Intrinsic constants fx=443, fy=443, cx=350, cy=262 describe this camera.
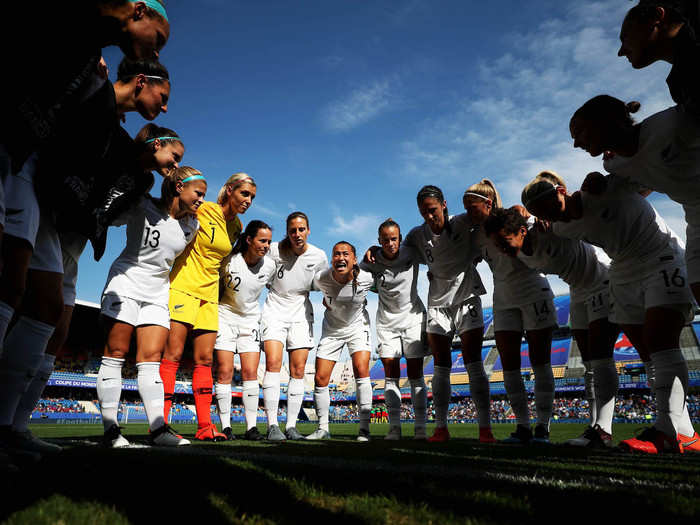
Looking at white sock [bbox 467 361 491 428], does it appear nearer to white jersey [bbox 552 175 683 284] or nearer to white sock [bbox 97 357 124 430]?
white jersey [bbox 552 175 683 284]

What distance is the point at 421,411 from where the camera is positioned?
582 centimetres

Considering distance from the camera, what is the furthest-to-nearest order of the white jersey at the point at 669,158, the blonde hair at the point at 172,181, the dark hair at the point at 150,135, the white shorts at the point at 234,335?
the white shorts at the point at 234,335
the blonde hair at the point at 172,181
the dark hair at the point at 150,135
the white jersey at the point at 669,158

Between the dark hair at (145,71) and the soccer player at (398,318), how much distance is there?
11.0 ft

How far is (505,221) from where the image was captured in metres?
4.53

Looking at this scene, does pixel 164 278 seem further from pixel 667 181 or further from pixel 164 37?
pixel 667 181

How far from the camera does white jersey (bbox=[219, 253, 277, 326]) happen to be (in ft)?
19.3

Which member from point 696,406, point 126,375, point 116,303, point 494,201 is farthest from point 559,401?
point 116,303

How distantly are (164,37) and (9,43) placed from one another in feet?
3.14

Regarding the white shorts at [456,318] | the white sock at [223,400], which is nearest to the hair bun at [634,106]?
the white shorts at [456,318]

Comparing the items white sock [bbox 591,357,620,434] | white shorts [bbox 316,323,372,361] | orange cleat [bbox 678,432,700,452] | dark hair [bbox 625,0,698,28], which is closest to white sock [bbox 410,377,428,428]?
white shorts [bbox 316,323,372,361]

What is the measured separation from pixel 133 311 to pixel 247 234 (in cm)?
239

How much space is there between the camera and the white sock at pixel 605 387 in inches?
165

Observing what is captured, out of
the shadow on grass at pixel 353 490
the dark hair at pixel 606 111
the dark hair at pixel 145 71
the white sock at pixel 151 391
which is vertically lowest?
the shadow on grass at pixel 353 490

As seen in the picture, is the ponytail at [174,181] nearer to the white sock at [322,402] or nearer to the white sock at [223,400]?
the white sock at [223,400]
